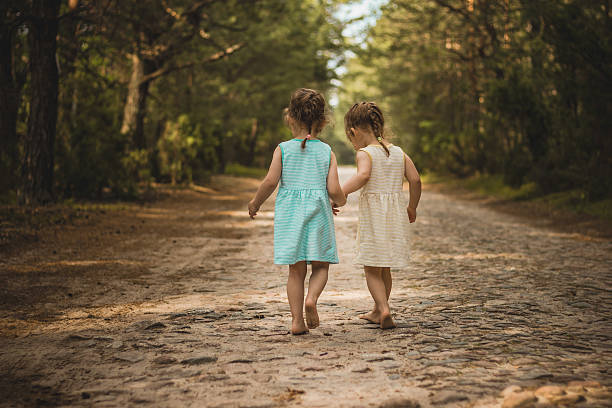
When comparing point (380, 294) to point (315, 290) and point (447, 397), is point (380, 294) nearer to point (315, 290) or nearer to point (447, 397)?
point (315, 290)

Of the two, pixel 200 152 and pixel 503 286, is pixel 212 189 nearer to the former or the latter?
pixel 200 152

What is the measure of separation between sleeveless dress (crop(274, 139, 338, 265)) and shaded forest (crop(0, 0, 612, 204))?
944cm

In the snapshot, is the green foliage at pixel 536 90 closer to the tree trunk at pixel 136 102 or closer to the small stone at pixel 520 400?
the tree trunk at pixel 136 102

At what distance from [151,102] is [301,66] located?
12.4 m

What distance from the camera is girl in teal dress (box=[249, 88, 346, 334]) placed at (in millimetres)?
5008

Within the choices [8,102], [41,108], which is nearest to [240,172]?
[8,102]

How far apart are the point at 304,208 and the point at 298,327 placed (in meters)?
0.88

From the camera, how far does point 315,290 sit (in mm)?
5027

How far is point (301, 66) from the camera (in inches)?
1439

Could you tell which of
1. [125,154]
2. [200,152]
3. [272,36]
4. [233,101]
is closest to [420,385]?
[125,154]

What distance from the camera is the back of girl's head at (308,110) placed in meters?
5.04

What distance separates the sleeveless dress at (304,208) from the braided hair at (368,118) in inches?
15.4

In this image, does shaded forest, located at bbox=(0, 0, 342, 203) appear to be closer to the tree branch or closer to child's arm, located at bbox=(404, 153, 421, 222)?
the tree branch

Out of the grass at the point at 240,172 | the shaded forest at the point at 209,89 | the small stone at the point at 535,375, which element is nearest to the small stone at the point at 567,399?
the small stone at the point at 535,375
